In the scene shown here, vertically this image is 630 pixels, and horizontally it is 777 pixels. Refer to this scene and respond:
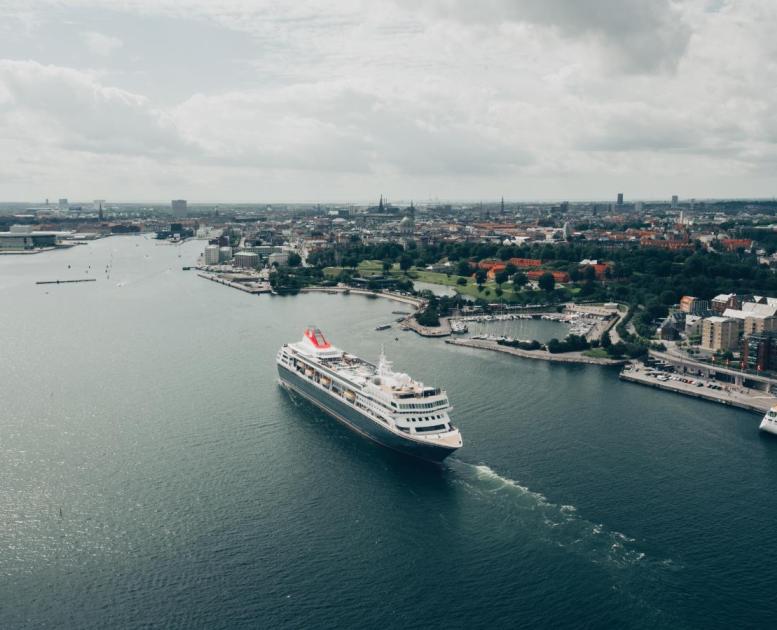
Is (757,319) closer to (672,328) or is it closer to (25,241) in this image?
(672,328)

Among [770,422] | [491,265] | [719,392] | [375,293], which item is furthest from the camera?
[491,265]

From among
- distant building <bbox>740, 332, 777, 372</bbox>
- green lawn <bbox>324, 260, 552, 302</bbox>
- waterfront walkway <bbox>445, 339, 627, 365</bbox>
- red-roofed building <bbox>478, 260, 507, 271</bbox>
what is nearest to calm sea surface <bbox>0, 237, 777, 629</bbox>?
waterfront walkway <bbox>445, 339, 627, 365</bbox>

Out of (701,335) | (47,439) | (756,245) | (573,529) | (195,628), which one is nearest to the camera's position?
(195,628)

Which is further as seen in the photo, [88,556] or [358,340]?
[358,340]

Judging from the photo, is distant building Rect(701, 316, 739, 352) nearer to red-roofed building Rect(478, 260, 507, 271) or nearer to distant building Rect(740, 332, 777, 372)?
distant building Rect(740, 332, 777, 372)

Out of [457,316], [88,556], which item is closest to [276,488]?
[88,556]

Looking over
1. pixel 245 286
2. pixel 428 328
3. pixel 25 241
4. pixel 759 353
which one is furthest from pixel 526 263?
pixel 25 241

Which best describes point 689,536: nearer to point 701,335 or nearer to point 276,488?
point 276,488
